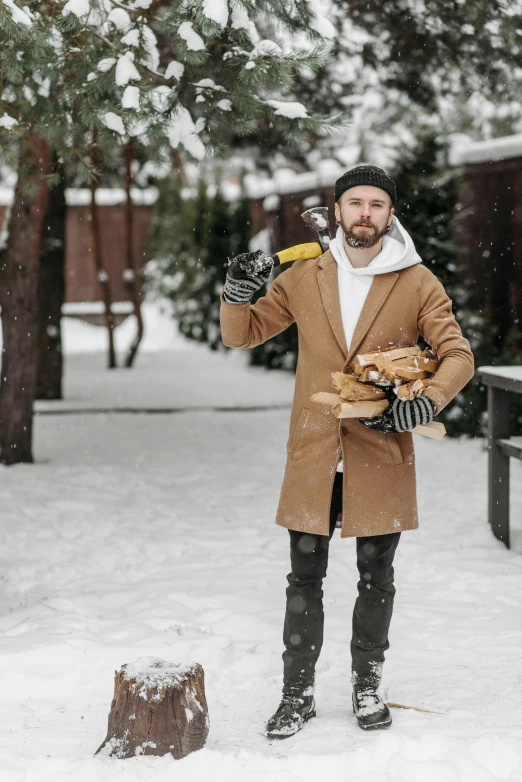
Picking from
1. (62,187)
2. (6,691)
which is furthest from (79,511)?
(62,187)

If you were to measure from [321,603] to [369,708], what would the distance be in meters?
0.38

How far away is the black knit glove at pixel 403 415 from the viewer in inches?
120

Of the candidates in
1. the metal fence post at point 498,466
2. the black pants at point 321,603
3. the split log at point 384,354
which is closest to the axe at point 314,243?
the split log at point 384,354

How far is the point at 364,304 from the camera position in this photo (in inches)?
Result: 130

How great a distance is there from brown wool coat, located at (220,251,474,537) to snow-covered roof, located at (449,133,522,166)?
6.00m

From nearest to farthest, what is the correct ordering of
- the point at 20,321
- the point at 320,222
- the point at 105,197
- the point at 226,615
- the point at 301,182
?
the point at 320,222 → the point at 226,615 → the point at 20,321 → the point at 301,182 → the point at 105,197

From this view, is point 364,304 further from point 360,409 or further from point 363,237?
point 360,409

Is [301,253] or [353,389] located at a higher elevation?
[301,253]

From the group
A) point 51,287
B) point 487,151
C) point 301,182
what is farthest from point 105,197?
point 487,151

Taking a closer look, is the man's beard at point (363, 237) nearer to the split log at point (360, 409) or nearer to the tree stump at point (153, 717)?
the split log at point (360, 409)

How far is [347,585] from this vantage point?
5000mm

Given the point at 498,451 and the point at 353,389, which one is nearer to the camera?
the point at 353,389

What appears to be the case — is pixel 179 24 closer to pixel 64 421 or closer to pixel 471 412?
pixel 471 412

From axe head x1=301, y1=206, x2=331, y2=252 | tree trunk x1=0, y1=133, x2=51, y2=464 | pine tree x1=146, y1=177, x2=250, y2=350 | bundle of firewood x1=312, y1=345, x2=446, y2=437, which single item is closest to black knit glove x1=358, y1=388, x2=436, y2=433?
bundle of firewood x1=312, y1=345, x2=446, y2=437
